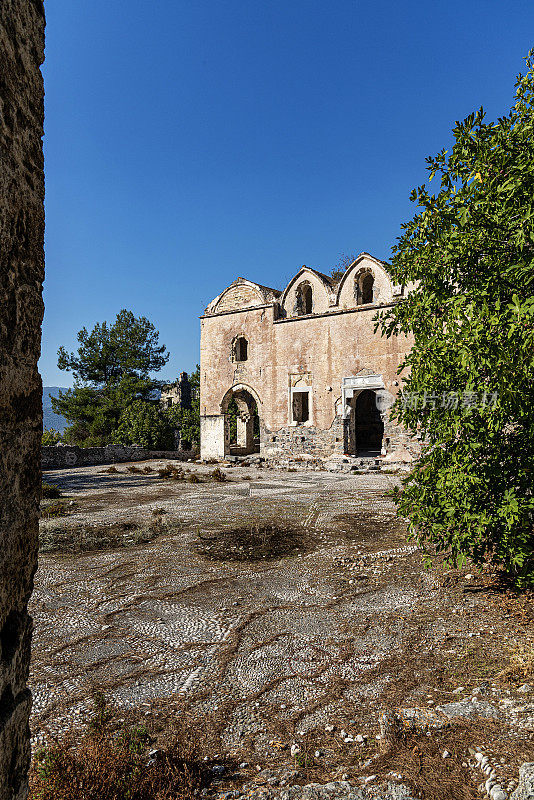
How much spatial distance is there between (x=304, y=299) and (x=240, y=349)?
4.36 metres

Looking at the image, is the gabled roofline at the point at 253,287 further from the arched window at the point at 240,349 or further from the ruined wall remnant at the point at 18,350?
the ruined wall remnant at the point at 18,350

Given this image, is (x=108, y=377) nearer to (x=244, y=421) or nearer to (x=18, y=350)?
(x=244, y=421)

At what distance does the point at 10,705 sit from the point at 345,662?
284 centimetres

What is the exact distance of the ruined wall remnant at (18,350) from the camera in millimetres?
1360

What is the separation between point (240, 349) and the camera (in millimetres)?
24219

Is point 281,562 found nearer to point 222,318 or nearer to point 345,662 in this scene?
point 345,662

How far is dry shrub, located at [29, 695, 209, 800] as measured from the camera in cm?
222

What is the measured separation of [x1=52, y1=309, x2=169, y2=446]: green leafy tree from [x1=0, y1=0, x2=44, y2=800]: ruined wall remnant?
29.8 m

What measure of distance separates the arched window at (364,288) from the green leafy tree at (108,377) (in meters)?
16.4

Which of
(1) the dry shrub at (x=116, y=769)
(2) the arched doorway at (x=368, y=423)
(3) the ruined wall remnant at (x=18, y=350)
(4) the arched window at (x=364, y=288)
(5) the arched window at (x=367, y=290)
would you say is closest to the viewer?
(3) the ruined wall remnant at (x=18, y=350)

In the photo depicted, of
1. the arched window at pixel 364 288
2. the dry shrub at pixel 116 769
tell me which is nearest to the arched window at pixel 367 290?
the arched window at pixel 364 288

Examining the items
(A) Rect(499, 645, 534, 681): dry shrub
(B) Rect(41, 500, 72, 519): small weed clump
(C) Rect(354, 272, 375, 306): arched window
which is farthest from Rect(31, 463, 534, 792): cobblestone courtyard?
(C) Rect(354, 272, 375, 306): arched window

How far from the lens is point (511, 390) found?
153 inches

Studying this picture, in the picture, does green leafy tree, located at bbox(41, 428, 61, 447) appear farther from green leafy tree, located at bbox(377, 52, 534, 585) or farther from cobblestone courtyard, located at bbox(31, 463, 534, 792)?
green leafy tree, located at bbox(377, 52, 534, 585)
